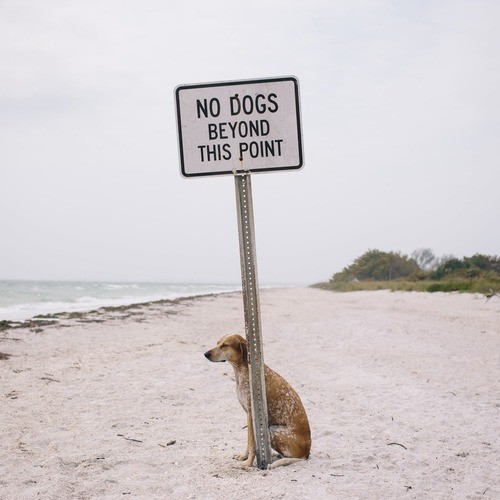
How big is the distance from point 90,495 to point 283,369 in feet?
17.8

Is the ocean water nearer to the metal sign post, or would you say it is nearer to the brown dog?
the brown dog

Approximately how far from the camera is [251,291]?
3850 mm

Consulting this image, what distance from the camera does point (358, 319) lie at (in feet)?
53.1

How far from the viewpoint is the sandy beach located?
4.00 m

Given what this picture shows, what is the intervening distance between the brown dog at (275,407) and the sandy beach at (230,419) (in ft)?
0.56

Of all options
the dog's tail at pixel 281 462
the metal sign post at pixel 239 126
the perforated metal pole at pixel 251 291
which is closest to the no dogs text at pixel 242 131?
the metal sign post at pixel 239 126

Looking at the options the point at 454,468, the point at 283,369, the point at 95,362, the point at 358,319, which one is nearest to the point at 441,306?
the point at 358,319

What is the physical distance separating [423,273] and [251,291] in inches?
1708

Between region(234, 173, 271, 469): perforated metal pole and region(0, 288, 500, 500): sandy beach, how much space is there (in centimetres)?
66

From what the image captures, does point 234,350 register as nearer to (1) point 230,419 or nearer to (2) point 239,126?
(2) point 239,126

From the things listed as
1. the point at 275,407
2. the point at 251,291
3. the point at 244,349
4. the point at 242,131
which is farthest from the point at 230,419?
the point at 242,131

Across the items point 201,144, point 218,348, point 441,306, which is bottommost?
point 441,306

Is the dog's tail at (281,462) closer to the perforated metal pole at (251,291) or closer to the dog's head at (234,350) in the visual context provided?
the perforated metal pole at (251,291)

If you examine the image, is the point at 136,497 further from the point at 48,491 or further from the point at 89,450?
the point at 89,450
